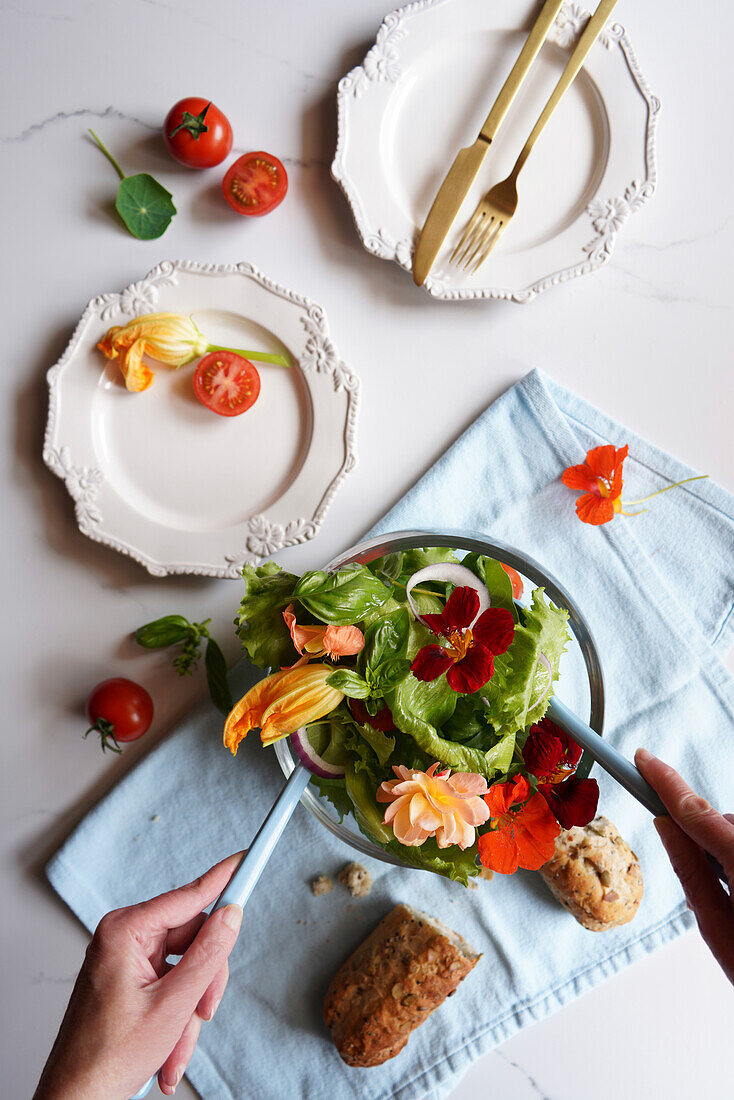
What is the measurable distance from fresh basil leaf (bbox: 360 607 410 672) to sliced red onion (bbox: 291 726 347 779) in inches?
5.8

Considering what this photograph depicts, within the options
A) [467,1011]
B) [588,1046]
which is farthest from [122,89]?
[588,1046]

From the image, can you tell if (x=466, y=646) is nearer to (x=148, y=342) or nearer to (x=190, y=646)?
(x=190, y=646)

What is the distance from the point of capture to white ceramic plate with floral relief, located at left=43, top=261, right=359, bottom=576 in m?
1.11

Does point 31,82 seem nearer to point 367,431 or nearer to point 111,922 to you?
point 367,431

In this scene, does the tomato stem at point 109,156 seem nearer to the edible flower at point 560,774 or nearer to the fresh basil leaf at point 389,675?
the fresh basil leaf at point 389,675

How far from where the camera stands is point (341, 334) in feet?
3.90

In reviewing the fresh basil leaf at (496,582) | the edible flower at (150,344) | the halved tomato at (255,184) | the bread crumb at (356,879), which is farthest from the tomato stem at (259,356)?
the bread crumb at (356,879)

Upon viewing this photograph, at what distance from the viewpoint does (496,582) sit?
894mm

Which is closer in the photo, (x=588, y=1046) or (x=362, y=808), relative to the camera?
(x=362, y=808)

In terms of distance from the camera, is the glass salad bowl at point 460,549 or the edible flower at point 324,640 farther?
the glass salad bowl at point 460,549

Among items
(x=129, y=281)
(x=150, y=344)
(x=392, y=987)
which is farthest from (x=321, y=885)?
(x=129, y=281)

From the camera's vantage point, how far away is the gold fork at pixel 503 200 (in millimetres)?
1101

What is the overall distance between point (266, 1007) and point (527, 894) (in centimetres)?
43

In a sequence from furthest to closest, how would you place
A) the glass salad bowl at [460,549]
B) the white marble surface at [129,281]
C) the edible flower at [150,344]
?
the white marble surface at [129,281] < the edible flower at [150,344] < the glass salad bowl at [460,549]
